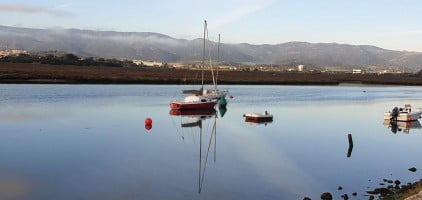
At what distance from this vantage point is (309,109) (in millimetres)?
46844

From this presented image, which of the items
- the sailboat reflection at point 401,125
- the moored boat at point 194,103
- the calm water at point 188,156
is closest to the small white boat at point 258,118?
the calm water at point 188,156

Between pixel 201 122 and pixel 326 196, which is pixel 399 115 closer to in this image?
pixel 201 122

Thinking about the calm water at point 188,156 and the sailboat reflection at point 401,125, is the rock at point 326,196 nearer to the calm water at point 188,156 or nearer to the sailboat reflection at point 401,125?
the calm water at point 188,156

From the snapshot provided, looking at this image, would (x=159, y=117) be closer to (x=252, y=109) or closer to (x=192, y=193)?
(x=252, y=109)

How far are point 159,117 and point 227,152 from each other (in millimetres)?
14549

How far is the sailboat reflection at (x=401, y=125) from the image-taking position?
115ft

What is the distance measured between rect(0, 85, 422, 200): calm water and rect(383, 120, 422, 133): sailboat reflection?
0.40 m

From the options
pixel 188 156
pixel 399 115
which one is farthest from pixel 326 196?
pixel 399 115

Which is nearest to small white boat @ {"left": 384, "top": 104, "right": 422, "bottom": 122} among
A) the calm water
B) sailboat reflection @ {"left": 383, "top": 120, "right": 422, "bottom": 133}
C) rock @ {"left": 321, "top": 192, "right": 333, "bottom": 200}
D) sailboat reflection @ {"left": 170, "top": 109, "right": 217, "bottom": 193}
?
sailboat reflection @ {"left": 383, "top": 120, "right": 422, "bottom": 133}

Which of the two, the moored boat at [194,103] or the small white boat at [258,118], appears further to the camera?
the moored boat at [194,103]

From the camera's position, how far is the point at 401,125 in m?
37.9

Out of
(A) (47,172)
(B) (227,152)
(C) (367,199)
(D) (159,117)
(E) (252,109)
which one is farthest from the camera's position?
(E) (252,109)

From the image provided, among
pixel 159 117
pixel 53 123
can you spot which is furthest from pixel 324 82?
pixel 53 123

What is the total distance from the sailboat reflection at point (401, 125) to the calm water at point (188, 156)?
398 mm
